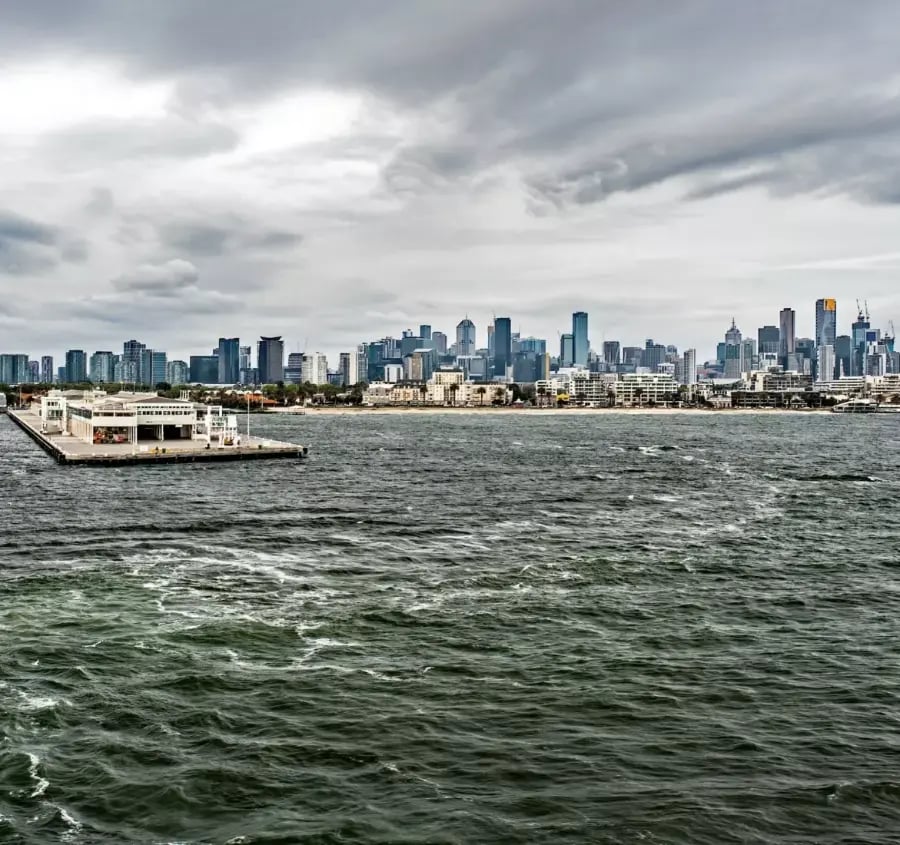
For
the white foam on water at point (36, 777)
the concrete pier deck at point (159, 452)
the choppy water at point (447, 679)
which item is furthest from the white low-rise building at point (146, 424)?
the white foam on water at point (36, 777)

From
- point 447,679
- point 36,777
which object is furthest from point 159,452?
point 36,777

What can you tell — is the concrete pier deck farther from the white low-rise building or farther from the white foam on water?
the white foam on water

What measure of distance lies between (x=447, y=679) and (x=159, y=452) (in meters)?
83.1

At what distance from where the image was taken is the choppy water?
2058 cm

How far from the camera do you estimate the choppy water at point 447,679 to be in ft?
67.5

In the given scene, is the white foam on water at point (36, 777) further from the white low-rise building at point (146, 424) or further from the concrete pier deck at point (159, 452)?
the white low-rise building at point (146, 424)

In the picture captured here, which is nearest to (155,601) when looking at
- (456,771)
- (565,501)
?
(456,771)

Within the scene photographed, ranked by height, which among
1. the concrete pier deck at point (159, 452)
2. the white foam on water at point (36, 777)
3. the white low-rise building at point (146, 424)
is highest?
the white low-rise building at point (146, 424)

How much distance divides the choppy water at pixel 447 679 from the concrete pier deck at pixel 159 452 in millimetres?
38837

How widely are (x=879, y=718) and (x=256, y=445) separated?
101055 millimetres

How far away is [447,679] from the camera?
93.6 ft

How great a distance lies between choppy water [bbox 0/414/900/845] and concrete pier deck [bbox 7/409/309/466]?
38.8 m

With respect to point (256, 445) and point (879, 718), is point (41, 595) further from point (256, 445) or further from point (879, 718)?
point (256, 445)

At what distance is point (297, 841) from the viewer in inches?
757
